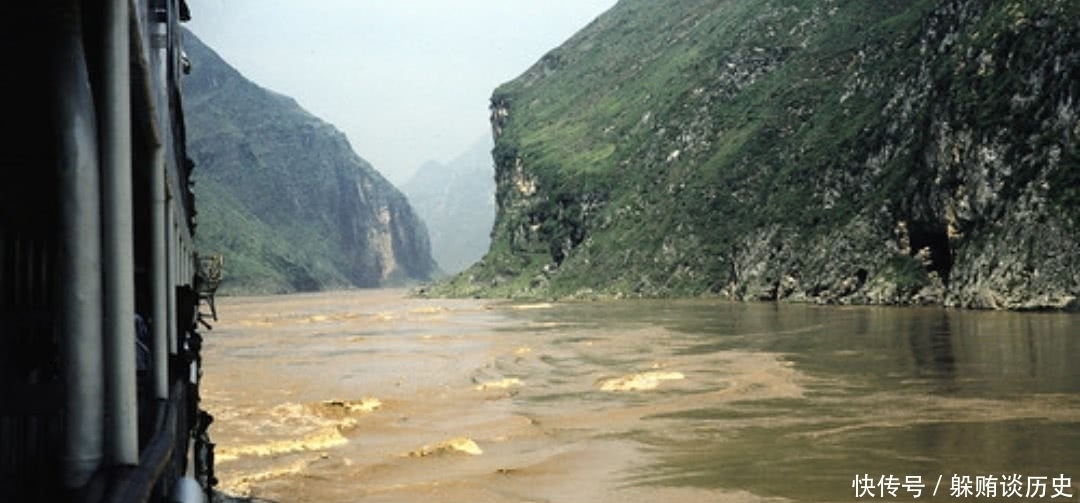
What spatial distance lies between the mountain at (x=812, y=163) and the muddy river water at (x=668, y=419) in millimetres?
19067

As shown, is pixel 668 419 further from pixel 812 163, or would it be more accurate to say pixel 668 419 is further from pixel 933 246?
pixel 812 163

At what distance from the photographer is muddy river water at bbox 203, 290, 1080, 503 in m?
14.4

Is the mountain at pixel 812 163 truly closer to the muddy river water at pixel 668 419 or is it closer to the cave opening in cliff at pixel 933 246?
the cave opening in cliff at pixel 933 246

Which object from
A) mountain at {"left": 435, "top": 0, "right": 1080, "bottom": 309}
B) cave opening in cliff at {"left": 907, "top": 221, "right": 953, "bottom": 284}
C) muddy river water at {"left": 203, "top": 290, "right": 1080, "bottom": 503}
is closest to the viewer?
muddy river water at {"left": 203, "top": 290, "right": 1080, "bottom": 503}

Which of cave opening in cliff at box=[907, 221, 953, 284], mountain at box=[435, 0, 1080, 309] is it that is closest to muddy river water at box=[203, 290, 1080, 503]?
mountain at box=[435, 0, 1080, 309]

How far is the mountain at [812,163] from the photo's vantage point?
190 ft

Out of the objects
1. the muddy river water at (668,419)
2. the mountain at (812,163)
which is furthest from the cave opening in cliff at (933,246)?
the muddy river water at (668,419)

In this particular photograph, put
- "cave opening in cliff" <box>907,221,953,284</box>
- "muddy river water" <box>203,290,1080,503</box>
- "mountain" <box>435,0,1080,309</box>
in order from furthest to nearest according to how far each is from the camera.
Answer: "cave opening in cliff" <box>907,221,953,284</box>, "mountain" <box>435,0,1080,309</box>, "muddy river water" <box>203,290,1080,503</box>

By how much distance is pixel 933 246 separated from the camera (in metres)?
69.2

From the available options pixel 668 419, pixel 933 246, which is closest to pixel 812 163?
pixel 933 246

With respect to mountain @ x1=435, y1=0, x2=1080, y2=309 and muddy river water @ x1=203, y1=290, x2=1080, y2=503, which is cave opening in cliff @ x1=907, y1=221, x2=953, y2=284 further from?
muddy river water @ x1=203, y1=290, x2=1080, y2=503

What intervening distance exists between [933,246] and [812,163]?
20.5m

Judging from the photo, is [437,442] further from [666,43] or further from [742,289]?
[666,43]

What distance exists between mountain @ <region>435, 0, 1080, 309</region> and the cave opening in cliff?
153 millimetres
